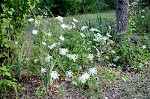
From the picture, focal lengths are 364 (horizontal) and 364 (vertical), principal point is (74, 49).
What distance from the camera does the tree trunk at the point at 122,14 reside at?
23.8ft

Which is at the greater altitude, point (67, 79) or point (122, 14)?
point (122, 14)

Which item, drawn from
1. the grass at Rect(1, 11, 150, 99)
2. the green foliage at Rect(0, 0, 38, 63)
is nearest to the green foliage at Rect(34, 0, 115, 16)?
the grass at Rect(1, 11, 150, 99)

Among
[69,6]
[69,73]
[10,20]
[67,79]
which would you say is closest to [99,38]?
[67,79]

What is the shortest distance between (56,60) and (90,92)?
67 cm

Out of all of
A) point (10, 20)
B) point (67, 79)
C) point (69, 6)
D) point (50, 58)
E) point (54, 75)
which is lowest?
point (69, 6)

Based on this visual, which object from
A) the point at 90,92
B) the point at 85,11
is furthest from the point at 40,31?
the point at 85,11

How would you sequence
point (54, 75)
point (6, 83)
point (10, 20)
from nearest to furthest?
point (6, 83) < point (54, 75) < point (10, 20)

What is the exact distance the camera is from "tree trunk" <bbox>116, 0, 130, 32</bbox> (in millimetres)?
7254

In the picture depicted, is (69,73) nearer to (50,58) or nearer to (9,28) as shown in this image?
(50,58)

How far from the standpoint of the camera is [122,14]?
7.34 meters

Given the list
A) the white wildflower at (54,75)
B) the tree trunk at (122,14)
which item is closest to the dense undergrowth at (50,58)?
the white wildflower at (54,75)

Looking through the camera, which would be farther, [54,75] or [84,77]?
[84,77]

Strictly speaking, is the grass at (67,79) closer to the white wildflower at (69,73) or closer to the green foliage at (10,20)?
the white wildflower at (69,73)

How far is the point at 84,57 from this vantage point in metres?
5.69
